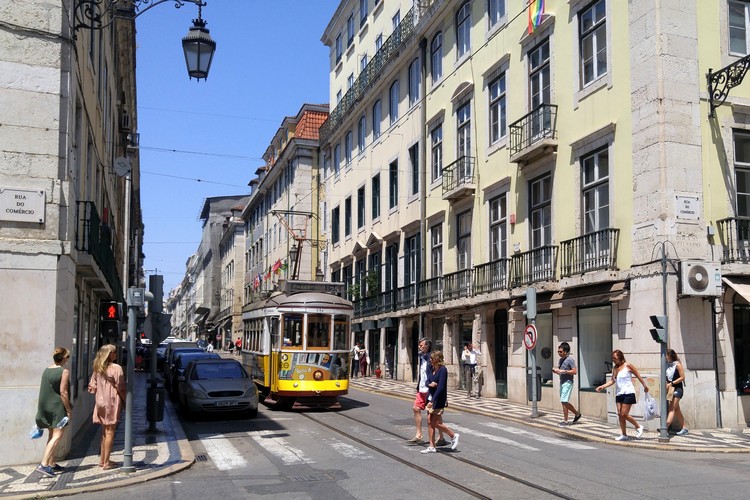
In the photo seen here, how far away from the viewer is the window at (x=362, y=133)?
40875 millimetres

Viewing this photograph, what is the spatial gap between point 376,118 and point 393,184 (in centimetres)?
452

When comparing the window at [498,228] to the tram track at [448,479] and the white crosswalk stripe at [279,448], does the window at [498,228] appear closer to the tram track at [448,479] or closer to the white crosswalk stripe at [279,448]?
the tram track at [448,479]

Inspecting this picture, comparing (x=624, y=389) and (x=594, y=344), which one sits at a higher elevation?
(x=594, y=344)

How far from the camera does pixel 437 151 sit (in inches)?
1216

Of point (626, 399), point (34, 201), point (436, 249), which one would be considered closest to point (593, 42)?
point (626, 399)

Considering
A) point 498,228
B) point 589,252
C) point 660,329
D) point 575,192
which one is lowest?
point 660,329

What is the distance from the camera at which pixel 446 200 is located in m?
29.3

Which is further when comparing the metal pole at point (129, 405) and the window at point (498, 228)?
the window at point (498, 228)

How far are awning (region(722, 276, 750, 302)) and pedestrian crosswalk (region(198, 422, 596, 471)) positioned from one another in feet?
16.7

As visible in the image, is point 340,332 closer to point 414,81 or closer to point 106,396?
point 106,396

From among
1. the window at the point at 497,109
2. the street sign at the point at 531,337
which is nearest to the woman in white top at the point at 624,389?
the street sign at the point at 531,337

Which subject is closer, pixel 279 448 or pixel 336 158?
pixel 279 448

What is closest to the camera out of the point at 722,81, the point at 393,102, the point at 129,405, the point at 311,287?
the point at 129,405

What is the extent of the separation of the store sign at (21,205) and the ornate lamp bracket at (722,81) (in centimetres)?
1385
